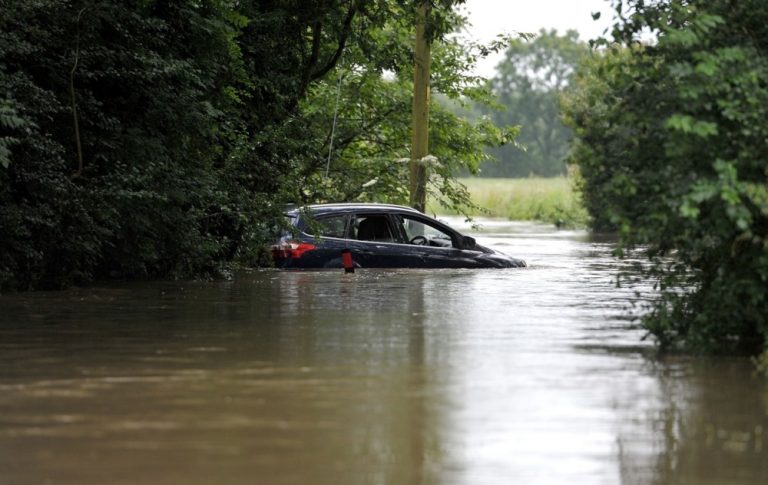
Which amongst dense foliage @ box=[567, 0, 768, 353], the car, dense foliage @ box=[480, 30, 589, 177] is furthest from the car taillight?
dense foliage @ box=[480, 30, 589, 177]

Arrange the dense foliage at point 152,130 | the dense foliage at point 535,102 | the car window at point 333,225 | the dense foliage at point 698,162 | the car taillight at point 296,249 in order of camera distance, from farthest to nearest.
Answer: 1. the dense foliage at point 535,102
2. the car window at point 333,225
3. the car taillight at point 296,249
4. the dense foliage at point 152,130
5. the dense foliage at point 698,162

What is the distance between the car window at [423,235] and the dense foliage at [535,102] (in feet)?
396

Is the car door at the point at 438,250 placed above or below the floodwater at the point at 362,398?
above

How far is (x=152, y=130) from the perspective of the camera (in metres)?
19.7

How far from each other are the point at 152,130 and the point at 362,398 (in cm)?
1120

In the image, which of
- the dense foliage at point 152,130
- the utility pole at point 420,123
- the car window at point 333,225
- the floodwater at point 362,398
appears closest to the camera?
the floodwater at point 362,398

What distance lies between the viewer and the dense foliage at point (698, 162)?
35.1 feet

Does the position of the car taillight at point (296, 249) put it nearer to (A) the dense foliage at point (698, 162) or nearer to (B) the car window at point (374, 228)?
(B) the car window at point (374, 228)

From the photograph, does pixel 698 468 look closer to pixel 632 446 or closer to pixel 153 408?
pixel 632 446

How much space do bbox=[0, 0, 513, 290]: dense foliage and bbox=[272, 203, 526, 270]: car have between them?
469mm

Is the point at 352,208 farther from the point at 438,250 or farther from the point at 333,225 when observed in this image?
the point at 438,250

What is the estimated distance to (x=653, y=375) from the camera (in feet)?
34.1

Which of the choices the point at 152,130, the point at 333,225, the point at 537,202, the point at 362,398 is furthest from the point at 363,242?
the point at 537,202

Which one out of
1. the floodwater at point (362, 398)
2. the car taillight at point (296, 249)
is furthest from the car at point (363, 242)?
the floodwater at point (362, 398)
